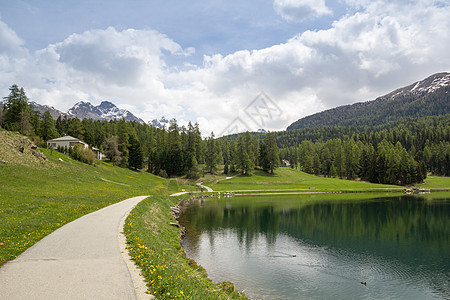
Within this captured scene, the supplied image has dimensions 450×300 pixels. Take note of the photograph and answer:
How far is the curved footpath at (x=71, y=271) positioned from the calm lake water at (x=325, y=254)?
328 inches

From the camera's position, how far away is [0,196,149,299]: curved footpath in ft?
29.7

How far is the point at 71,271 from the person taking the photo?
1108cm

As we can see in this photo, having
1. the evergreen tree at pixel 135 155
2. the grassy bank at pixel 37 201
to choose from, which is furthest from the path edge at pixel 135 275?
the evergreen tree at pixel 135 155

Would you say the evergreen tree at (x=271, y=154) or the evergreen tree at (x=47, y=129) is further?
the evergreen tree at (x=271, y=154)

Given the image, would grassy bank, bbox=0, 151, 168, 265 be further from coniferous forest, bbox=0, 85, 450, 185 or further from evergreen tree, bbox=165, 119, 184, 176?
evergreen tree, bbox=165, 119, 184, 176

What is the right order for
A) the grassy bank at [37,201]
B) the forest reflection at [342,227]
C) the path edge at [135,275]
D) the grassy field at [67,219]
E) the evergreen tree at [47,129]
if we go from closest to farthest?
the path edge at [135,275] < the grassy field at [67,219] < the grassy bank at [37,201] < the forest reflection at [342,227] < the evergreen tree at [47,129]

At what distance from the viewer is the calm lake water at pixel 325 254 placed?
703 inches

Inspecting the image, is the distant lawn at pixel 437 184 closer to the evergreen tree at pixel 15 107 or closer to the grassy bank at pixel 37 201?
the grassy bank at pixel 37 201

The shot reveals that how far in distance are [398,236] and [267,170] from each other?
82404 millimetres

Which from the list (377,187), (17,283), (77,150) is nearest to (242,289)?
(17,283)

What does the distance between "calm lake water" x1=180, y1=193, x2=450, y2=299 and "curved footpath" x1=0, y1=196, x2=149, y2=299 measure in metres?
8.34

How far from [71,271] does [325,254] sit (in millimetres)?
21127

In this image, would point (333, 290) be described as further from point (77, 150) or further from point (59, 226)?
point (77, 150)

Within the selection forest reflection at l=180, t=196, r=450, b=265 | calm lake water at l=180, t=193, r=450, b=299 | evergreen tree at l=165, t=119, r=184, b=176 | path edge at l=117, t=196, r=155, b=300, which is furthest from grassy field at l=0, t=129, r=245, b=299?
evergreen tree at l=165, t=119, r=184, b=176
